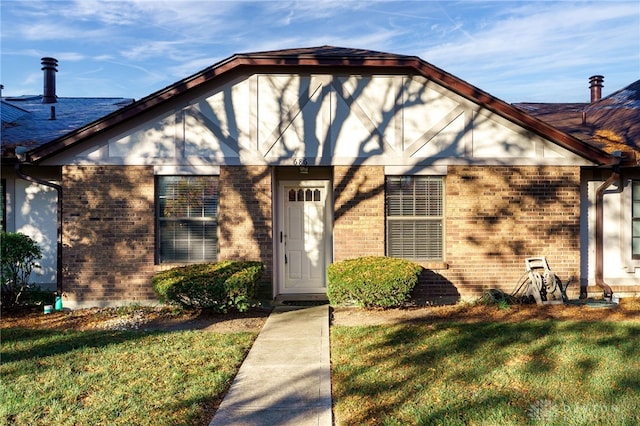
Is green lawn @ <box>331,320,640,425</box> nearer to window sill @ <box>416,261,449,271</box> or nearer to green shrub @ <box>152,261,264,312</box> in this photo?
green shrub @ <box>152,261,264,312</box>

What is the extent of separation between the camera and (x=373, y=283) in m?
8.03

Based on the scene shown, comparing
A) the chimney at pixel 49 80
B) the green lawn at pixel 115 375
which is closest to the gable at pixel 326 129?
the green lawn at pixel 115 375

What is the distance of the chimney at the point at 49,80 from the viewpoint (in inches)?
563

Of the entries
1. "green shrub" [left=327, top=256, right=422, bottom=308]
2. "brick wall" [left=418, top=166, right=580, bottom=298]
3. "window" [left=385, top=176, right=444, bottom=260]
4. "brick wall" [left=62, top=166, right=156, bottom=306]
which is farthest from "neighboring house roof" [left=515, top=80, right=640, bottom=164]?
"brick wall" [left=62, top=166, right=156, bottom=306]

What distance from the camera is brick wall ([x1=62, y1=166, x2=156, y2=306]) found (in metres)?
9.20

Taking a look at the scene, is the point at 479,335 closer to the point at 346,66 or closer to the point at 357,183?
the point at 357,183

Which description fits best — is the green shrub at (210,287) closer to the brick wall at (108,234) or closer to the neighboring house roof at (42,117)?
the brick wall at (108,234)

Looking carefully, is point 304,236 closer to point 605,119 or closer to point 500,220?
point 500,220

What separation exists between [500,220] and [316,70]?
4.69 metres

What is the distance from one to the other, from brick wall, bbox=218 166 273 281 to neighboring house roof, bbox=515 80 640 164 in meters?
7.04

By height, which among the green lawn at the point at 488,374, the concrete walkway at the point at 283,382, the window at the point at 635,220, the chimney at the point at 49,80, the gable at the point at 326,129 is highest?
the chimney at the point at 49,80

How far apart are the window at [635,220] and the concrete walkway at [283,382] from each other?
697cm

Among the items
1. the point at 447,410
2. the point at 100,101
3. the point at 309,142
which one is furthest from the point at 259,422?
the point at 100,101

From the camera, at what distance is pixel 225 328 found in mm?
7625
